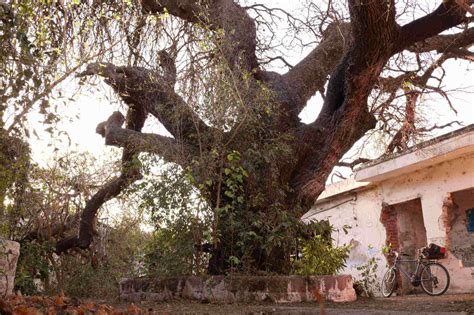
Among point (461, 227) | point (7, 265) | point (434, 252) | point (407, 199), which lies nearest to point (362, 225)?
point (407, 199)

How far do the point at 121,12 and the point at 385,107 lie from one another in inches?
234

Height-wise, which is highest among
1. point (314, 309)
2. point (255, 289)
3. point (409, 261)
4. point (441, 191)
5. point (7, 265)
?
point (441, 191)

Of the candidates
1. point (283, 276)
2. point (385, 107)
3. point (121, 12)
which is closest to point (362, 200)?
point (385, 107)

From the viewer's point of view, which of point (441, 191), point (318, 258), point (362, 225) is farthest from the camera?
point (362, 225)

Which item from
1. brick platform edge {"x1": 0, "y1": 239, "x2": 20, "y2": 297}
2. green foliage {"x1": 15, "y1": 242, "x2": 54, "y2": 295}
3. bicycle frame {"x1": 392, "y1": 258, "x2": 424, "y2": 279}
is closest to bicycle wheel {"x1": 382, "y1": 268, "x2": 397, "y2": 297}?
bicycle frame {"x1": 392, "y1": 258, "x2": 424, "y2": 279}

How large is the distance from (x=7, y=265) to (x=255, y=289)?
2.89 m

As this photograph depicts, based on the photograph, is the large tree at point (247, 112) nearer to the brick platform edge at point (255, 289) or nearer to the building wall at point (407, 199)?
the brick platform edge at point (255, 289)

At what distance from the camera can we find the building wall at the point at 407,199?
10.9 metres

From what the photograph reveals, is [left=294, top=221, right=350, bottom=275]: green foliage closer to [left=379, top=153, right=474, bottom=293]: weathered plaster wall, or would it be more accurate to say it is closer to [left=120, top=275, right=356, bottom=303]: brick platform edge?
[left=120, top=275, right=356, bottom=303]: brick platform edge

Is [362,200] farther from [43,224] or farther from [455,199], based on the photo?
[43,224]

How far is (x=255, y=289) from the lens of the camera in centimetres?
645

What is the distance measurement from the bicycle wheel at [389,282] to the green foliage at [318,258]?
177 inches

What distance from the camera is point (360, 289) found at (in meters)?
7.46

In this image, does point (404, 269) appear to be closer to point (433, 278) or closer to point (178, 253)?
point (433, 278)
